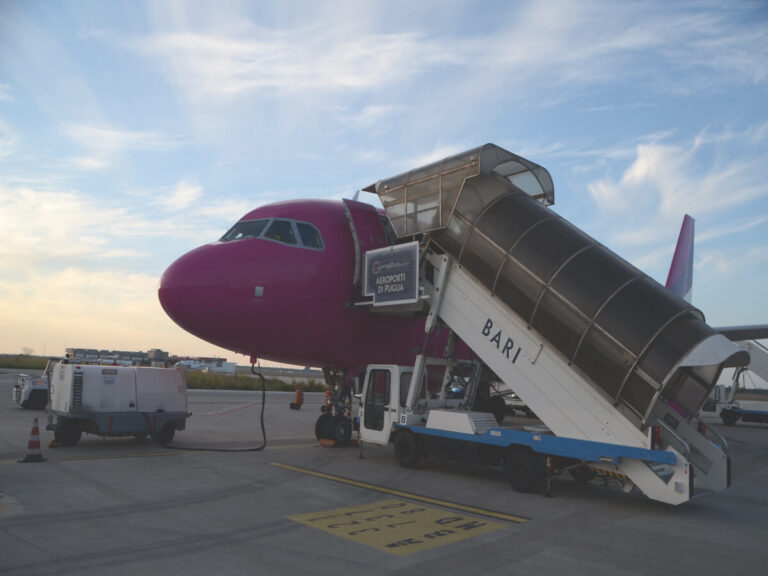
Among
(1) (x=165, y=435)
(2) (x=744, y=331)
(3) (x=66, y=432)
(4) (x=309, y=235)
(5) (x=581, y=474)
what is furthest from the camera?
(2) (x=744, y=331)

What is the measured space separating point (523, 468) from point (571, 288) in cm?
298

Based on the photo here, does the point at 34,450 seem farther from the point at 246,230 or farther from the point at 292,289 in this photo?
the point at 246,230

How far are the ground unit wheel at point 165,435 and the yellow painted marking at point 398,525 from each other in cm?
711

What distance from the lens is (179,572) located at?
5012 millimetres

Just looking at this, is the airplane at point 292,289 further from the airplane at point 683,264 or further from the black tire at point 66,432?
the airplane at point 683,264

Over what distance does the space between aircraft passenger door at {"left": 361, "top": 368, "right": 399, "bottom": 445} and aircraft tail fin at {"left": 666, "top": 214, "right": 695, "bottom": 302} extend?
18.6 m

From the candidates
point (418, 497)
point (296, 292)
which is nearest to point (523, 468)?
point (418, 497)

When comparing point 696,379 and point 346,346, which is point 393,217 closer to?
point 346,346

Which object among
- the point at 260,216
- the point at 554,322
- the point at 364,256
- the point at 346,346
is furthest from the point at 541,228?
the point at 260,216

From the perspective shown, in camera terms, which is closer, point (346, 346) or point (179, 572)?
point (179, 572)

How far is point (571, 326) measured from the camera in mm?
8805

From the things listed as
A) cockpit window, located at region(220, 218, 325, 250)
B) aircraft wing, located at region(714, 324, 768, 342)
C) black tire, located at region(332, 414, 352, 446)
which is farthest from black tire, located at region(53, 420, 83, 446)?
aircraft wing, located at region(714, 324, 768, 342)

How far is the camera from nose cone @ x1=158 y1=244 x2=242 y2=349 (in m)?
10.6

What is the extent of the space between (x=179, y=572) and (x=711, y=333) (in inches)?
284
